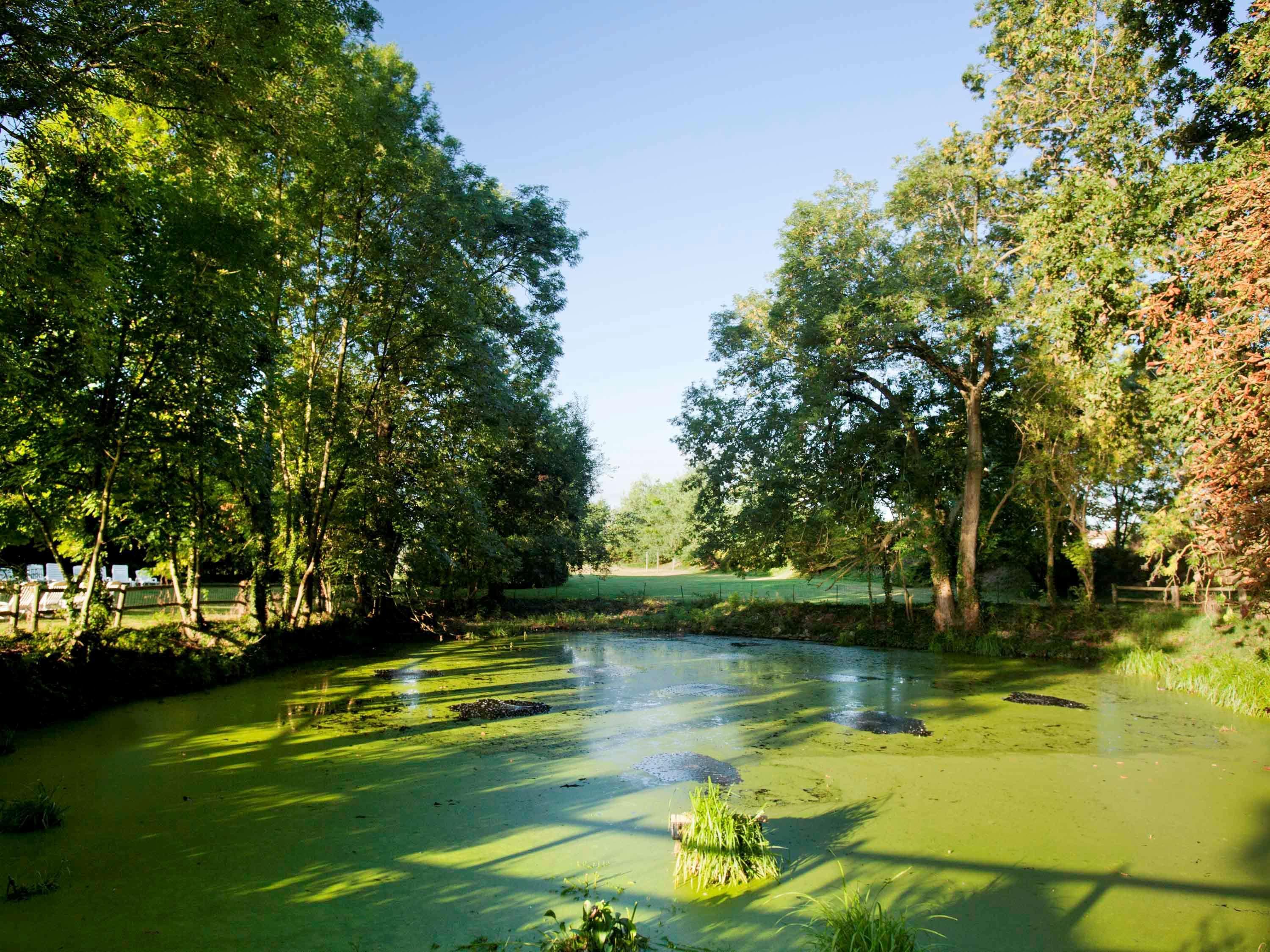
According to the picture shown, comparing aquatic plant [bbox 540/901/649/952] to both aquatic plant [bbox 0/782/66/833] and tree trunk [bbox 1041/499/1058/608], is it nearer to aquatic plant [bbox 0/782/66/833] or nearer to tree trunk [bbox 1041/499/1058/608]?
aquatic plant [bbox 0/782/66/833]

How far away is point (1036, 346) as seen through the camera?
1354 cm

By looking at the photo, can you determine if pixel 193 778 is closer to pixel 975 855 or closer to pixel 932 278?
pixel 975 855

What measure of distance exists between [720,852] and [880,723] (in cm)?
498

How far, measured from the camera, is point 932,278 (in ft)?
43.4

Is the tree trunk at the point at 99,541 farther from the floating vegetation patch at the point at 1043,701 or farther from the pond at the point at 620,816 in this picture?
the floating vegetation patch at the point at 1043,701

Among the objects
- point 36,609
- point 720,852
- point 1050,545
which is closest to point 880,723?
point 720,852

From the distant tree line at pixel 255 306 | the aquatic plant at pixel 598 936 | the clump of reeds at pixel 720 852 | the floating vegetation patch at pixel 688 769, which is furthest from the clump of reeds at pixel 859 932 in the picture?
the distant tree line at pixel 255 306

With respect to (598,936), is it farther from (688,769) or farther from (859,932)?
(688,769)

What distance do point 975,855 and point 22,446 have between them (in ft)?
32.9

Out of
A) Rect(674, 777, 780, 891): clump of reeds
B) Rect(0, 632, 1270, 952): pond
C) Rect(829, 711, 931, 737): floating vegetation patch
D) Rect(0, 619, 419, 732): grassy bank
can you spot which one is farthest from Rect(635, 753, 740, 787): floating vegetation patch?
Rect(0, 619, 419, 732): grassy bank

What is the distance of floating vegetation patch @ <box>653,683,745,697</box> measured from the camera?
10.3 metres

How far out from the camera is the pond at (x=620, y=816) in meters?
3.74

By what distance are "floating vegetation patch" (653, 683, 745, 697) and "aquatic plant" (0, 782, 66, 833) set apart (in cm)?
691

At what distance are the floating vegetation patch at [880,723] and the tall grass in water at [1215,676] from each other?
423 cm
